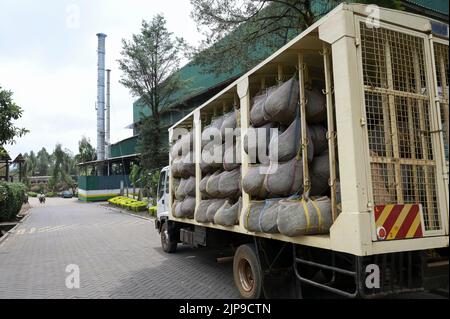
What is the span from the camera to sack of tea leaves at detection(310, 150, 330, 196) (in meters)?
4.16

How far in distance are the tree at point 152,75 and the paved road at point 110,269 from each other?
9383 millimetres

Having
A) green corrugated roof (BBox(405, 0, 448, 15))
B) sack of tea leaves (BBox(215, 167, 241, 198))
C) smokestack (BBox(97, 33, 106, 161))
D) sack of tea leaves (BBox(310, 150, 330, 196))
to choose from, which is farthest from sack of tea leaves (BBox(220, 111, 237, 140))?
smokestack (BBox(97, 33, 106, 161))

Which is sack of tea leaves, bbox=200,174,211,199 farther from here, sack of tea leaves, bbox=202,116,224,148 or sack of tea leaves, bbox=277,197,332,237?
sack of tea leaves, bbox=277,197,332,237

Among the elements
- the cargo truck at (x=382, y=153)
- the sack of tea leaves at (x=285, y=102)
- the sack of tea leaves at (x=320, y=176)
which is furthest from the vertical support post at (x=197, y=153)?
the sack of tea leaves at (x=320, y=176)

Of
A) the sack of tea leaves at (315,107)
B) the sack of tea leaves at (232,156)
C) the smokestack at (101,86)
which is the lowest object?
the sack of tea leaves at (232,156)

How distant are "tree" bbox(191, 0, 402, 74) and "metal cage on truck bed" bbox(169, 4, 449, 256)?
22.9ft

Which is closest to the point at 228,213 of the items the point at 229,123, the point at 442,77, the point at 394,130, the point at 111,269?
the point at 229,123

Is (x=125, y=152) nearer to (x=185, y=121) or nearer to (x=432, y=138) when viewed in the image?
(x=185, y=121)

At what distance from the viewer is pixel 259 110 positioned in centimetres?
484

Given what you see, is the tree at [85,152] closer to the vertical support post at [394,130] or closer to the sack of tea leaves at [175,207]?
the sack of tea leaves at [175,207]

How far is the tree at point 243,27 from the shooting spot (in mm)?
10602

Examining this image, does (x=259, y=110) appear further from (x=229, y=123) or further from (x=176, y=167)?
(x=176, y=167)

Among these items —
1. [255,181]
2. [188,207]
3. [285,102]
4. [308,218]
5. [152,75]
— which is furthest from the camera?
[152,75]

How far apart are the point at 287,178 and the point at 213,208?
2093 millimetres
